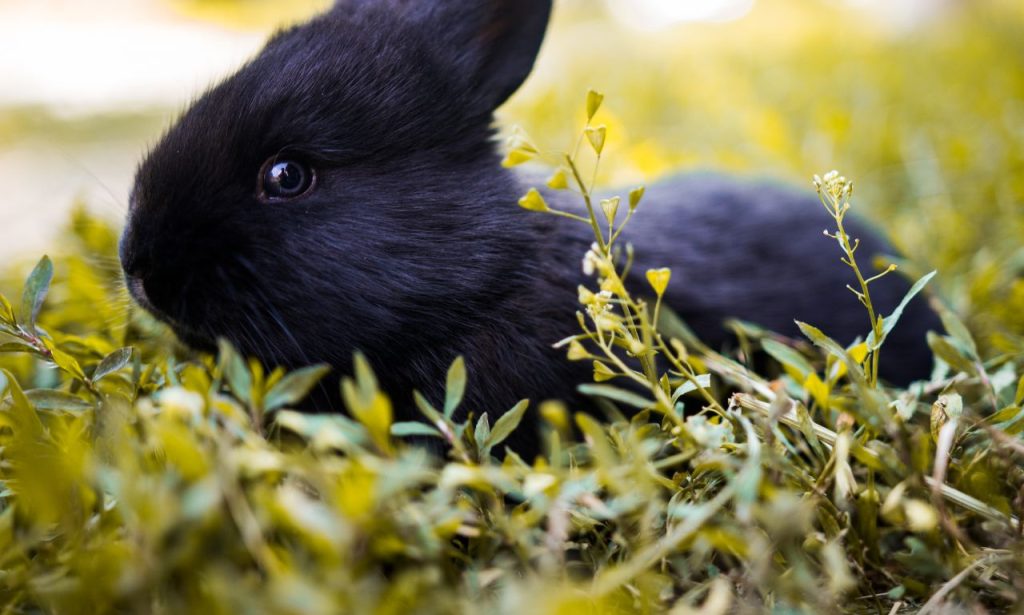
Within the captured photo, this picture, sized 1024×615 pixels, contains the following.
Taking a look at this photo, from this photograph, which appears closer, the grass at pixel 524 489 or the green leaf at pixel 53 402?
the grass at pixel 524 489

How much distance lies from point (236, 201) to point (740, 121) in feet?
13.2

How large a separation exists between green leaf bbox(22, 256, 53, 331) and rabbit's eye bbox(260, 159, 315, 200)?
53 centimetres

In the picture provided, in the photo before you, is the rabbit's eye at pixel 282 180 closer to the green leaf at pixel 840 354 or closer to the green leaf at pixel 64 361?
the green leaf at pixel 64 361

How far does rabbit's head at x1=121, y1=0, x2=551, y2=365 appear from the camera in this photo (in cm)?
202

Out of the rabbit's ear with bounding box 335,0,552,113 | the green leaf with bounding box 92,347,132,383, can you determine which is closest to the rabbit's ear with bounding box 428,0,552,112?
the rabbit's ear with bounding box 335,0,552,113

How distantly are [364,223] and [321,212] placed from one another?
115 millimetres

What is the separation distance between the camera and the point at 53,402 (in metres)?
1.72

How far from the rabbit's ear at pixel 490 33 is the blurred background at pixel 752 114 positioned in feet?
0.64

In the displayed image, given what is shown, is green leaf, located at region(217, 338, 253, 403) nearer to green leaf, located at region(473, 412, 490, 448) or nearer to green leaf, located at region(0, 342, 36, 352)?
green leaf, located at region(473, 412, 490, 448)

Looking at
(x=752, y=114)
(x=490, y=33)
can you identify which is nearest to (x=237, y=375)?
(x=490, y=33)

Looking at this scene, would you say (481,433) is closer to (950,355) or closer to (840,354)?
(840,354)

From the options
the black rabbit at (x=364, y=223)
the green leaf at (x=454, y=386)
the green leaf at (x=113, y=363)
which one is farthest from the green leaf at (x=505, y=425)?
the green leaf at (x=113, y=363)

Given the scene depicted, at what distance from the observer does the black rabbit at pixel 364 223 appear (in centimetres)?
202

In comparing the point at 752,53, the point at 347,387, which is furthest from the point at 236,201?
the point at 752,53
